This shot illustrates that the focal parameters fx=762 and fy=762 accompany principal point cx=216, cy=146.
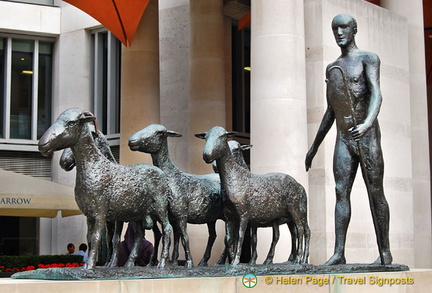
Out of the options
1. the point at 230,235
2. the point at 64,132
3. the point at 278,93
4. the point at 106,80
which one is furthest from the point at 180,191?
the point at 106,80

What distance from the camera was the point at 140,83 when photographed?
22.2 m

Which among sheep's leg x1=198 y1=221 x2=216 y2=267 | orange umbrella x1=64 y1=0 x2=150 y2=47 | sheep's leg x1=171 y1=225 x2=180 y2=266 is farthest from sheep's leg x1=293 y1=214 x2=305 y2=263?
orange umbrella x1=64 y1=0 x2=150 y2=47

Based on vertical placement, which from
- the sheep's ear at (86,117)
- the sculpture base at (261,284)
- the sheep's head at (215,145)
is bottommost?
the sculpture base at (261,284)

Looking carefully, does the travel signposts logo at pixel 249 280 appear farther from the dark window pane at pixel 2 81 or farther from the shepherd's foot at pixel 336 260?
the dark window pane at pixel 2 81

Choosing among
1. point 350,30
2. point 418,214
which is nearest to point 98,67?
point 418,214

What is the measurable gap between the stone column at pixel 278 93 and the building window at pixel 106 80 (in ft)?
41.8

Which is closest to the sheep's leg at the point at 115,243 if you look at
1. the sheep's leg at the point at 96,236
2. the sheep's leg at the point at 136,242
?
the sheep's leg at the point at 136,242

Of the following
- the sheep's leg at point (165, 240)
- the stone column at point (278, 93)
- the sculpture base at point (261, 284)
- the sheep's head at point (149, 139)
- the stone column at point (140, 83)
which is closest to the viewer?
the sculpture base at point (261, 284)

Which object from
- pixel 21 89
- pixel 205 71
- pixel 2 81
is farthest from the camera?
pixel 21 89

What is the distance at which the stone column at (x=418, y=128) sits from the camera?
20188 millimetres

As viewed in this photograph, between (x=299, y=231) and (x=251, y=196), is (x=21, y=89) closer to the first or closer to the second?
(x=299, y=231)

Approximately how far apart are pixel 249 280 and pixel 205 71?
52.4 feet

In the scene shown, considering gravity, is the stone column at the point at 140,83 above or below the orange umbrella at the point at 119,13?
below

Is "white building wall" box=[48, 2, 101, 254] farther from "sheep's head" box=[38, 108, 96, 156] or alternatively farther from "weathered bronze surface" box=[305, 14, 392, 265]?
"sheep's head" box=[38, 108, 96, 156]
